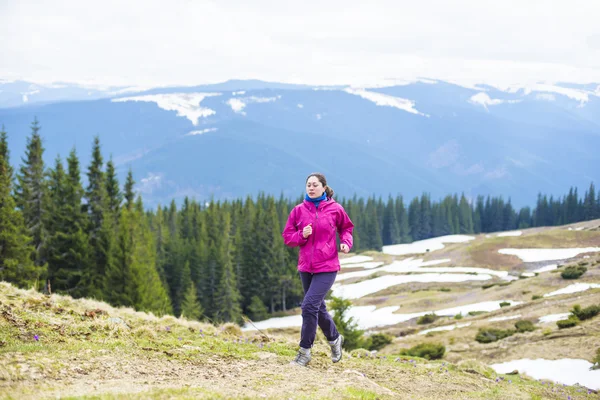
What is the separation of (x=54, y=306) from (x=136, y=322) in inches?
75.9

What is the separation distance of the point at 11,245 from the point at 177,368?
28.9 meters

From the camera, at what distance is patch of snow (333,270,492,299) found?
208 feet

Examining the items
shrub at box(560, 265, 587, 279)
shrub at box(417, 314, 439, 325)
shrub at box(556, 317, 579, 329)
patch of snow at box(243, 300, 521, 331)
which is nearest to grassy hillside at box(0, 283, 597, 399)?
shrub at box(556, 317, 579, 329)

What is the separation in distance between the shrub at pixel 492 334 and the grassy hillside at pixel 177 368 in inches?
514

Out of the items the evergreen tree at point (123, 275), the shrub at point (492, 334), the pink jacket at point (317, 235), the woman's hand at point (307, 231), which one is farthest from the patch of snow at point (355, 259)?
the woman's hand at point (307, 231)

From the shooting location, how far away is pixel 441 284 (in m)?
61.3

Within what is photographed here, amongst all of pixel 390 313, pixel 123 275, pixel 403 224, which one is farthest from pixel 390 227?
pixel 123 275

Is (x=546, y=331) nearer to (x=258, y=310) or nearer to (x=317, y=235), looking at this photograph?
(x=317, y=235)

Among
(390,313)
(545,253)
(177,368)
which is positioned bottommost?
(390,313)

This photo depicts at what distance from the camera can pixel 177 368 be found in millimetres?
8281

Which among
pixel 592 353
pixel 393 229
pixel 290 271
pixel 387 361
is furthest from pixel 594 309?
pixel 393 229

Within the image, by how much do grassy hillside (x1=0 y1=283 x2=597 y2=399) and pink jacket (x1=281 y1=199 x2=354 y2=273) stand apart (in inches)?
73.3

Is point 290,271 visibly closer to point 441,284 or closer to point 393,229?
point 441,284

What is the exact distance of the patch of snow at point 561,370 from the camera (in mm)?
17013
